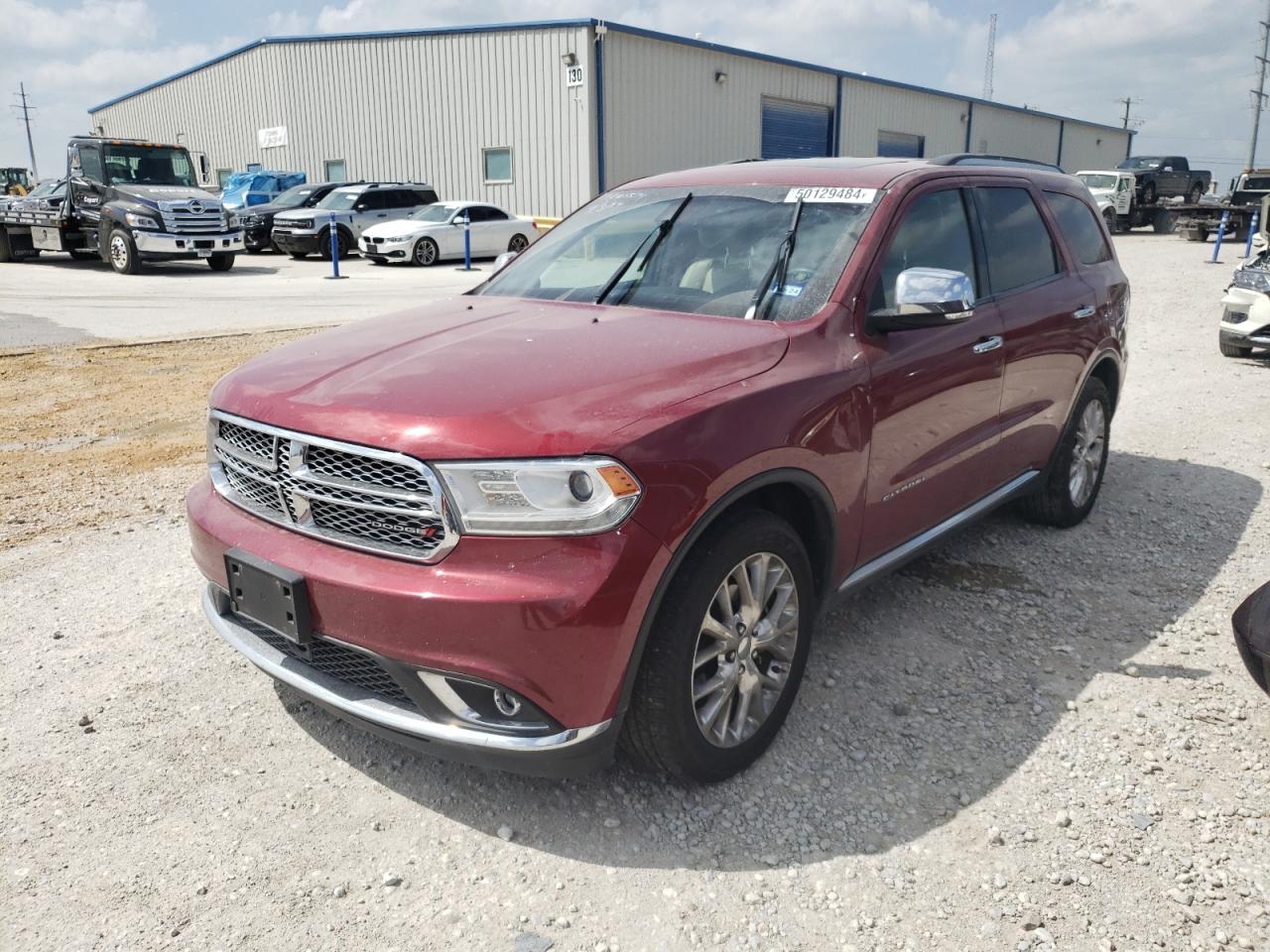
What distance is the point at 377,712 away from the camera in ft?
8.61

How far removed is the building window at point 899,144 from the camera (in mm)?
39031

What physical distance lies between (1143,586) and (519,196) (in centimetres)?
2690

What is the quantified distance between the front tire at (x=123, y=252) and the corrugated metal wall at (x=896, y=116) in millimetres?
25293

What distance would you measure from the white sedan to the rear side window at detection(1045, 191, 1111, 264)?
18379 mm

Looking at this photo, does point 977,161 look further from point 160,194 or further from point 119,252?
point 119,252

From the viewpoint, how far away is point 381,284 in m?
17.9

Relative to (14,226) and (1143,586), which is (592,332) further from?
(14,226)

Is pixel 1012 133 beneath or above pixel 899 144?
above

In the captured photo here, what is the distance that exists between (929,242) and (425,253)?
19.7m

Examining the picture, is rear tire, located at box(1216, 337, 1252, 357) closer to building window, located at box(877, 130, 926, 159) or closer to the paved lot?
the paved lot

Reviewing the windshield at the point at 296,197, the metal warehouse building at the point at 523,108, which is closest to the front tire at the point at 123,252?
the windshield at the point at 296,197

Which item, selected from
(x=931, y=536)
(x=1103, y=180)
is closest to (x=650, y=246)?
(x=931, y=536)

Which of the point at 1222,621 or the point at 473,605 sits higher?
the point at 473,605

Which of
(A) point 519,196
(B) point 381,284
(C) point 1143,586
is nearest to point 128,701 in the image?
(C) point 1143,586
